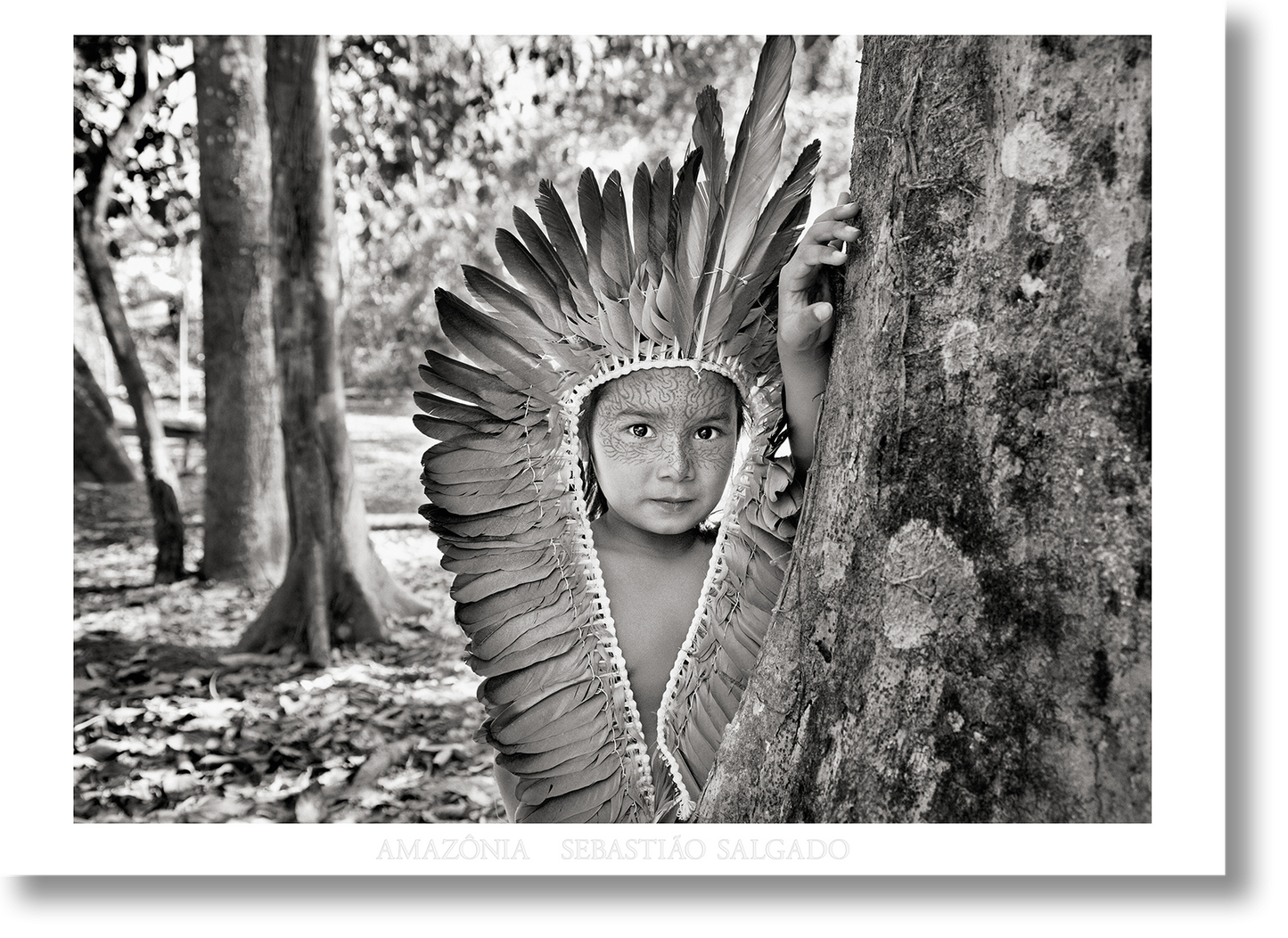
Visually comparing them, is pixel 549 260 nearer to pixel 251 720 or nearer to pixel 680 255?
pixel 680 255

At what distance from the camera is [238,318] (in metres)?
5.34

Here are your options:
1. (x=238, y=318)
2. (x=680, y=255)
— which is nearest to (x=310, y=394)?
(x=238, y=318)

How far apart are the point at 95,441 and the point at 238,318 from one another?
3735 mm

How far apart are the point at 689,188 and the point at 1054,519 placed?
84 cm

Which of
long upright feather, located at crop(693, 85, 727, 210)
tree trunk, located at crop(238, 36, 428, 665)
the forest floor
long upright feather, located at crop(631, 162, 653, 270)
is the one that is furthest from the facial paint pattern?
tree trunk, located at crop(238, 36, 428, 665)

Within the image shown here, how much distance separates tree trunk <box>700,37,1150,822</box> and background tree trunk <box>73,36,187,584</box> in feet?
17.4

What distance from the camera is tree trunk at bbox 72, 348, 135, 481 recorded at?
796 cm

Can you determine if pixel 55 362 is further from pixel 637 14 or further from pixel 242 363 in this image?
pixel 242 363

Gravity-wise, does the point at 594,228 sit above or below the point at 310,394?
above

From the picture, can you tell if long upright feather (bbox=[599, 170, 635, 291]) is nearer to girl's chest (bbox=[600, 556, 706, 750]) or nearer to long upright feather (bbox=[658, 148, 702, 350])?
long upright feather (bbox=[658, 148, 702, 350])

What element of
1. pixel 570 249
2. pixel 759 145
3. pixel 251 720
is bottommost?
pixel 251 720

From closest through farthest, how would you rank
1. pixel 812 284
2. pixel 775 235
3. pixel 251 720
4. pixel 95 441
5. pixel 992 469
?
pixel 992 469, pixel 812 284, pixel 775 235, pixel 251 720, pixel 95 441

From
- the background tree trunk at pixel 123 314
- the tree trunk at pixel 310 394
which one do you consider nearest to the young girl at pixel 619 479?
the tree trunk at pixel 310 394

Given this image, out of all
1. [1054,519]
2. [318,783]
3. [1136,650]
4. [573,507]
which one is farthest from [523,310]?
[318,783]
